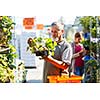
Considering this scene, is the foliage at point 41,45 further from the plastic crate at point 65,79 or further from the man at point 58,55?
the plastic crate at point 65,79

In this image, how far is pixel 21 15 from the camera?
210 cm

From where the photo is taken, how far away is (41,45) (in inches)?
83.6

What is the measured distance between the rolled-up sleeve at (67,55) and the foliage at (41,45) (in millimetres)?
87

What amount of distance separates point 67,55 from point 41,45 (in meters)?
0.20

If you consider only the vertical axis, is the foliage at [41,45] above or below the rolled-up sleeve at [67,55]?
above

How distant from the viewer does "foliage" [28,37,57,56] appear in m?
→ 2.12

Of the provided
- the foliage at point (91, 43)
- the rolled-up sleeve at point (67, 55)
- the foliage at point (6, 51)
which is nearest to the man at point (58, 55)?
the rolled-up sleeve at point (67, 55)

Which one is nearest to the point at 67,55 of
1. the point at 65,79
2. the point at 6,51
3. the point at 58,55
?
the point at 58,55

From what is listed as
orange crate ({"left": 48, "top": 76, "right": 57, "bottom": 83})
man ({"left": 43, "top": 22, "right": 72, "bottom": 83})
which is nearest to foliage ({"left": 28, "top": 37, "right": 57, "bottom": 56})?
man ({"left": 43, "top": 22, "right": 72, "bottom": 83})

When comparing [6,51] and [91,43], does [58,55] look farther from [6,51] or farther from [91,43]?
[6,51]

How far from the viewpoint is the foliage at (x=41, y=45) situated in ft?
6.95

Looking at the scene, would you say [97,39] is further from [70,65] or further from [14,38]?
[14,38]

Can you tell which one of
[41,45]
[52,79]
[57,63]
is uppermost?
[41,45]
